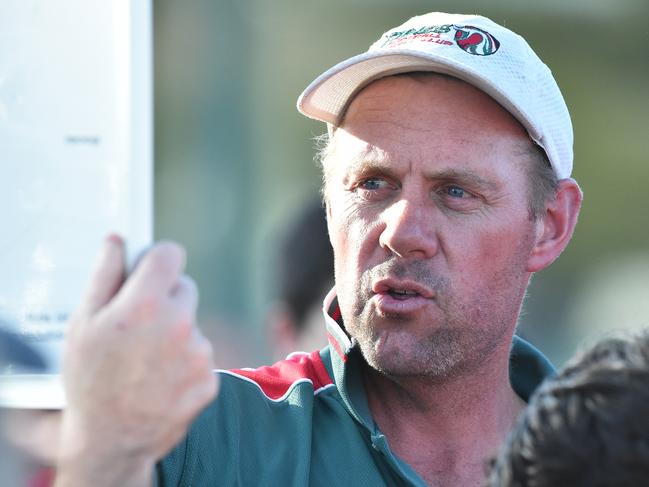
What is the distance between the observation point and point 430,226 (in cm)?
220

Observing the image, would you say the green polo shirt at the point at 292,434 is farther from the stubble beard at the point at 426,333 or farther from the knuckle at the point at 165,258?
the knuckle at the point at 165,258

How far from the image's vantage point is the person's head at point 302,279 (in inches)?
140

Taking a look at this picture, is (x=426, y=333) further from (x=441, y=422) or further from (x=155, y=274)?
(x=155, y=274)

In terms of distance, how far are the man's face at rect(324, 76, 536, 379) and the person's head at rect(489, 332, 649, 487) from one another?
0.82 meters

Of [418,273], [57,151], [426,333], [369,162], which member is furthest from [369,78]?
[57,151]

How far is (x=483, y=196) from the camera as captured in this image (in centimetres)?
228

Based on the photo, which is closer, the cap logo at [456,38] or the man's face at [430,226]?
the man's face at [430,226]

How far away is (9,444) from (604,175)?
492 centimetres

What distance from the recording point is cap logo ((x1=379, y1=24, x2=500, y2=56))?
2.29 metres

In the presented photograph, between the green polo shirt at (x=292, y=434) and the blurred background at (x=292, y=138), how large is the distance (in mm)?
2619

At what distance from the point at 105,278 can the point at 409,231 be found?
98 cm

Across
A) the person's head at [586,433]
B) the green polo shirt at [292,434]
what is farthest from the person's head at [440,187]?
the person's head at [586,433]

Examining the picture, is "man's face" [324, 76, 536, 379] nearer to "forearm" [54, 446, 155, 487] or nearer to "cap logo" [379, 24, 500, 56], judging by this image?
"cap logo" [379, 24, 500, 56]

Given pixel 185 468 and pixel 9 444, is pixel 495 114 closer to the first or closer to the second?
pixel 185 468
